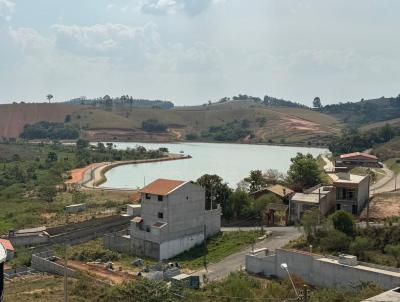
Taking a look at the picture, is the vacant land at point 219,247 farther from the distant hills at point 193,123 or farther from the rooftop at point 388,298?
Answer: the distant hills at point 193,123

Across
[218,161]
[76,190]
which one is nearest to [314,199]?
[76,190]

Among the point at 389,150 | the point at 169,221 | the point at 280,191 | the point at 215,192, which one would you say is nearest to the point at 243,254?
the point at 169,221

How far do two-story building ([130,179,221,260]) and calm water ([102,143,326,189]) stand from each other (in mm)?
24522

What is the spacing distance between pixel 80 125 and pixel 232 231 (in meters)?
101

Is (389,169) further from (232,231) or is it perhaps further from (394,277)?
(394,277)

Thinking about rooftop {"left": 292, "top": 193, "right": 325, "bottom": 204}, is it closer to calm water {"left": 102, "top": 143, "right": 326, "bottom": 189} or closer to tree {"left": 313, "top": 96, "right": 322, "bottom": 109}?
calm water {"left": 102, "top": 143, "right": 326, "bottom": 189}

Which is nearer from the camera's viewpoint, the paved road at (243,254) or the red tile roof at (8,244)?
the paved road at (243,254)

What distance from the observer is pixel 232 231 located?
28609mm

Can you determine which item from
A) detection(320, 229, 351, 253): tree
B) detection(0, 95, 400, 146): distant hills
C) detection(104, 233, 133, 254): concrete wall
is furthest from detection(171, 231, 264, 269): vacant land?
detection(0, 95, 400, 146): distant hills

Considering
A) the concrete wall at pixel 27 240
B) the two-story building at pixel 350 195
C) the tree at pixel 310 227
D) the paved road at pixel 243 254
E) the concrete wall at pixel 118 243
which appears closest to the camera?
the paved road at pixel 243 254

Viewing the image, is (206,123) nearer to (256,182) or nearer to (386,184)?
(386,184)

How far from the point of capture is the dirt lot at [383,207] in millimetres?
27609

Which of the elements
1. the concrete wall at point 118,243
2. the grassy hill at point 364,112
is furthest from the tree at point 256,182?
the grassy hill at point 364,112

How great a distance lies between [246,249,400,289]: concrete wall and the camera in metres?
17.9
